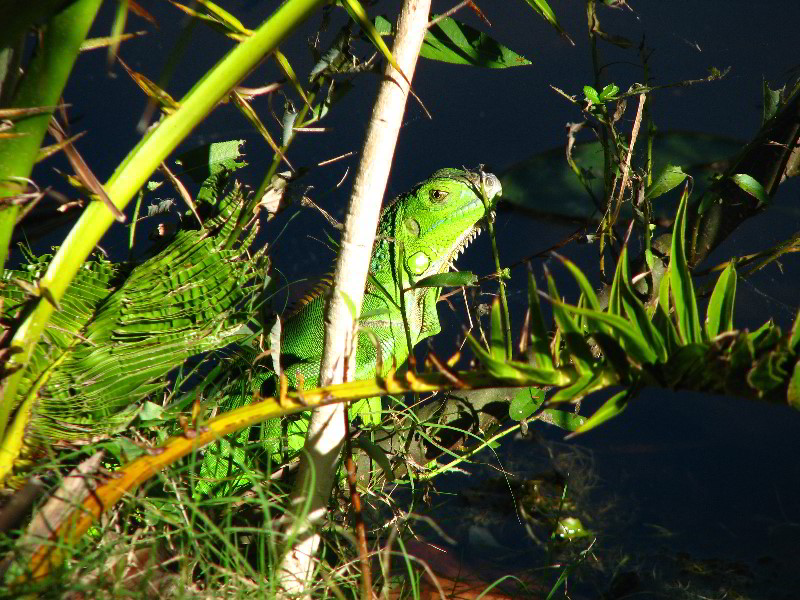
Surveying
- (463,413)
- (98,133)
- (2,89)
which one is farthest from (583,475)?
(98,133)

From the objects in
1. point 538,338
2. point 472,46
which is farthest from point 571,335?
point 472,46

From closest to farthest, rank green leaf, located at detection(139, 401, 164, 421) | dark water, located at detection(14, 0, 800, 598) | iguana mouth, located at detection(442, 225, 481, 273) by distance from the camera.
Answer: green leaf, located at detection(139, 401, 164, 421) < dark water, located at detection(14, 0, 800, 598) < iguana mouth, located at detection(442, 225, 481, 273)

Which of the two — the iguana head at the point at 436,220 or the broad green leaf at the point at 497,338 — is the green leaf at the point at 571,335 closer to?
the broad green leaf at the point at 497,338

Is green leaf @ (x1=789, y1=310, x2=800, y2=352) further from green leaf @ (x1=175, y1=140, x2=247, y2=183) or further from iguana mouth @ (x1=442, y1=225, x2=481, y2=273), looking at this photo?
iguana mouth @ (x1=442, y1=225, x2=481, y2=273)

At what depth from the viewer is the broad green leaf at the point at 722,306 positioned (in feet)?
1.60

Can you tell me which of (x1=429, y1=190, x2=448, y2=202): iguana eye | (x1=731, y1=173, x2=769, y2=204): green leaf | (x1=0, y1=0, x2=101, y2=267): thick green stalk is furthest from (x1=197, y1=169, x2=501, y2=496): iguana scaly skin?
(x1=0, y1=0, x2=101, y2=267): thick green stalk

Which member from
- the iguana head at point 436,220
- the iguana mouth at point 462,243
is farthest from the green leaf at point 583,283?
the iguana mouth at point 462,243

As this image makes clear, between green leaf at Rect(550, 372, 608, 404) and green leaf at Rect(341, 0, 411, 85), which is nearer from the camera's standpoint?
green leaf at Rect(550, 372, 608, 404)

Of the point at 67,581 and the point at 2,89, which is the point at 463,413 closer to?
the point at 67,581

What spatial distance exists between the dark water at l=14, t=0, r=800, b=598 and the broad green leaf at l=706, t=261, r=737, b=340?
641mm

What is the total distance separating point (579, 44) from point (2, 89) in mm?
1061

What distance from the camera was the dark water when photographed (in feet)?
3.81

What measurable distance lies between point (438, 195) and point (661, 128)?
1.42ft

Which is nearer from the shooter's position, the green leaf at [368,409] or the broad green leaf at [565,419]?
the broad green leaf at [565,419]
